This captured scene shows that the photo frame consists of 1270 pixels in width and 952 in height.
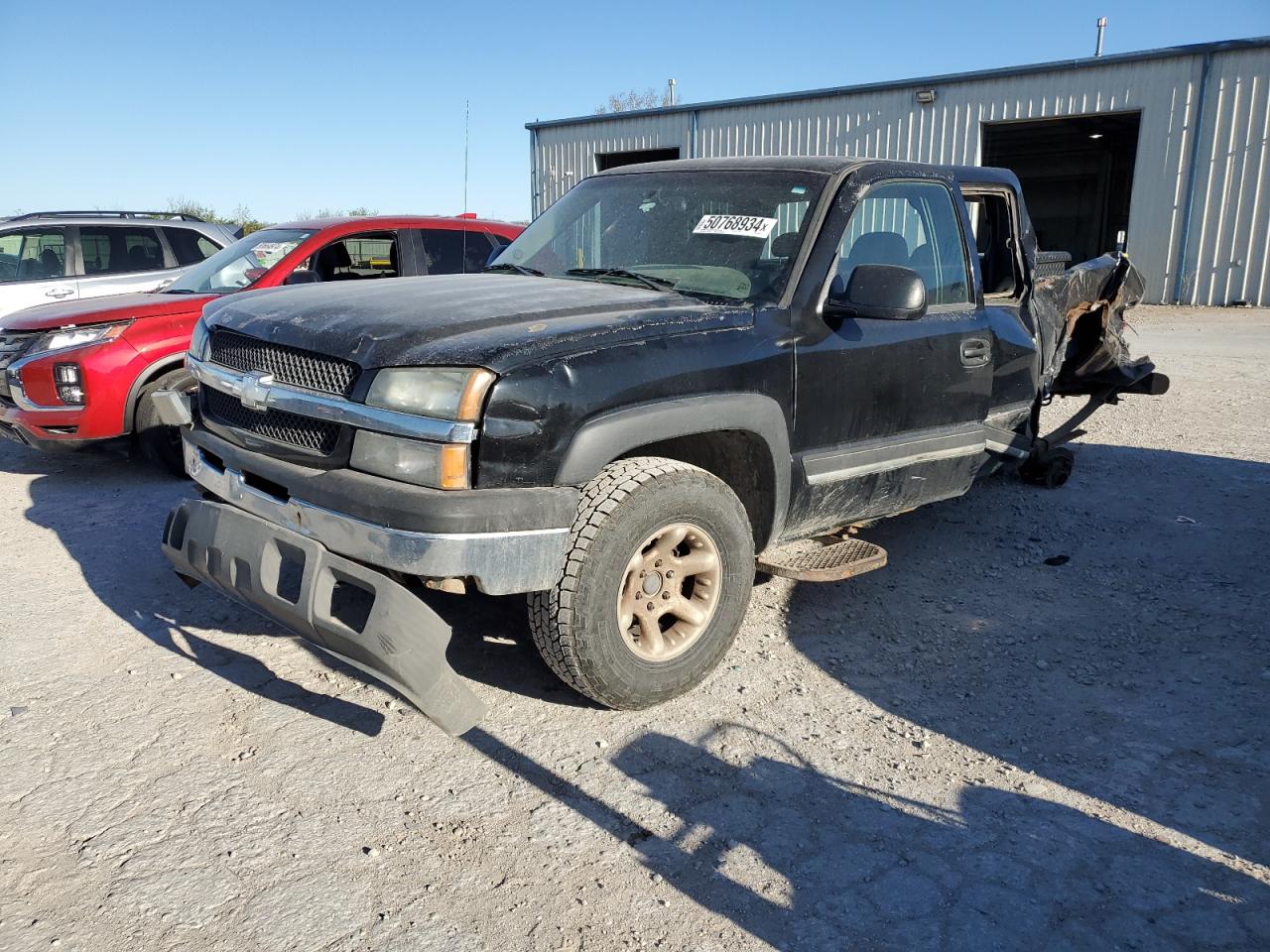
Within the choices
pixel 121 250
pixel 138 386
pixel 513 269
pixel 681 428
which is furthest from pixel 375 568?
pixel 121 250

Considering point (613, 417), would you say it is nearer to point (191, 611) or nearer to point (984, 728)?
point (984, 728)

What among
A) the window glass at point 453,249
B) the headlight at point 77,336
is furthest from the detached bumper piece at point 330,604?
the window glass at point 453,249

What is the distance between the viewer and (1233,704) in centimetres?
353

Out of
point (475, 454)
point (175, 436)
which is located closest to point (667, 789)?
point (475, 454)

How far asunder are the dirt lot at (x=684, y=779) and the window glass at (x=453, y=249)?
3.29 metres

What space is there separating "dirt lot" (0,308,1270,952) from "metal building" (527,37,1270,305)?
17245mm

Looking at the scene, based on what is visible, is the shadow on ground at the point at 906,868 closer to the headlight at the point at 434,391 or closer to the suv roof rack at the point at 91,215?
the headlight at the point at 434,391

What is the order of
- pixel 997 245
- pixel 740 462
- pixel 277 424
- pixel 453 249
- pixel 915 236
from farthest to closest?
pixel 453 249, pixel 997 245, pixel 915 236, pixel 740 462, pixel 277 424

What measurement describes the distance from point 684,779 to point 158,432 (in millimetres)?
4693

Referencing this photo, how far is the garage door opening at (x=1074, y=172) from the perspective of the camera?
2483 centimetres

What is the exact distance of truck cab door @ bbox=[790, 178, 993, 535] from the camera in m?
3.77

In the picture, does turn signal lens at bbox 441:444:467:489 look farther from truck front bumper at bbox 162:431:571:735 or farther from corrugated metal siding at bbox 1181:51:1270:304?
corrugated metal siding at bbox 1181:51:1270:304

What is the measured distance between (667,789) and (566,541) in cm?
81

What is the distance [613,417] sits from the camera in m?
3.04
